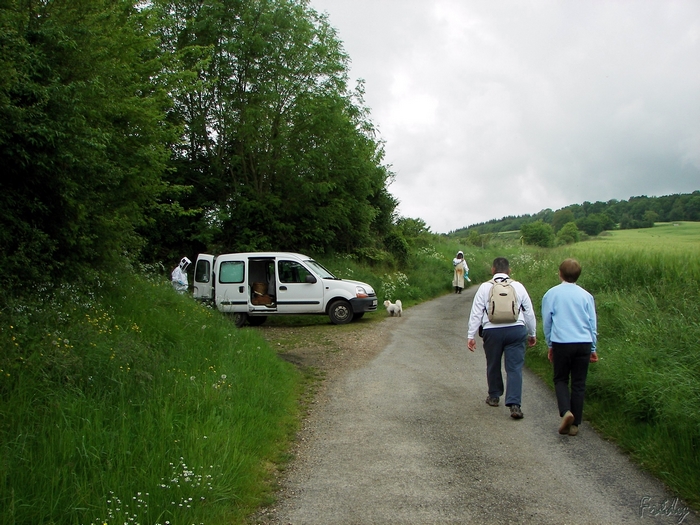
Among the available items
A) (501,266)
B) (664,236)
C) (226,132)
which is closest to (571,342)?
(501,266)

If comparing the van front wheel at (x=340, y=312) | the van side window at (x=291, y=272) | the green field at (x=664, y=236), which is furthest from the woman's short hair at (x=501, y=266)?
the van side window at (x=291, y=272)

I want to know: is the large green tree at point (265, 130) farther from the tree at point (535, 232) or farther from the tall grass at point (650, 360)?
the tree at point (535, 232)

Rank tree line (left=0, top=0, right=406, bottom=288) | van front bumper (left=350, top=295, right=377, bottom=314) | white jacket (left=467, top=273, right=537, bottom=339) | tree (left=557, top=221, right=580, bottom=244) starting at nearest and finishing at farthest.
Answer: white jacket (left=467, top=273, right=537, bottom=339) → tree line (left=0, top=0, right=406, bottom=288) → van front bumper (left=350, top=295, right=377, bottom=314) → tree (left=557, top=221, right=580, bottom=244)

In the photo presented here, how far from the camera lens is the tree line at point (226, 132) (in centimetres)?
942

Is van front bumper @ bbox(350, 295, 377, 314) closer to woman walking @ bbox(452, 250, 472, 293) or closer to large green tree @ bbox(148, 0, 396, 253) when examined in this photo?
large green tree @ bbox(148, 0, 396, 253)

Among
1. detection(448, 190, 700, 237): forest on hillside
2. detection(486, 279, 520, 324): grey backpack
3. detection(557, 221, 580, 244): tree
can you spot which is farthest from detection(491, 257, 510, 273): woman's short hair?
detection(557, 221, 580, 244): tree

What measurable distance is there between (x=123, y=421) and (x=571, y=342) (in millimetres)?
4547

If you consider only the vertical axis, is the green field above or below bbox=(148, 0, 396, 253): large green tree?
below

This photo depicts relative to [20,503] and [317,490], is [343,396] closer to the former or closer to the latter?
[317,490]

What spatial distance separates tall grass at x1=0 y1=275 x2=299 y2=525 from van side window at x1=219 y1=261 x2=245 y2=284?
323 inches

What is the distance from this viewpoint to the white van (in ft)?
53.4

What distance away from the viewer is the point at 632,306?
9609 mm

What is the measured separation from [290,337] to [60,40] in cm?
819

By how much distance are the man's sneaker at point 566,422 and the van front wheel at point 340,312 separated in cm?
1040
